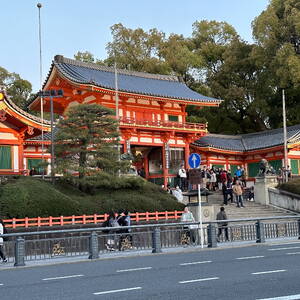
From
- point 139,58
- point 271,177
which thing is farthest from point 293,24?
point 271,177

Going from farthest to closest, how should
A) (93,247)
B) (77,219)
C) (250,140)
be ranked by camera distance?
(250,140) < (77,219) < (93,247)

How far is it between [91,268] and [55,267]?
171cm

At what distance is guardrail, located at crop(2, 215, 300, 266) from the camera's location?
59.8ft

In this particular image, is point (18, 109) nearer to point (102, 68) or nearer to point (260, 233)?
point (260, 233)

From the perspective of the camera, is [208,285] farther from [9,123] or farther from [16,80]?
[16,80]

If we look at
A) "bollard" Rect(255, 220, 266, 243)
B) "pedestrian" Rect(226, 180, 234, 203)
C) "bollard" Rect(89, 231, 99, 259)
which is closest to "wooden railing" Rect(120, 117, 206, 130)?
"pedestrian" Rect(226, 180, 234, 203)

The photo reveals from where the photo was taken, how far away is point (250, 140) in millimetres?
50250

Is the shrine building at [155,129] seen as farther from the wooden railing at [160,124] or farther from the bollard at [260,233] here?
the bollard at [260,233]

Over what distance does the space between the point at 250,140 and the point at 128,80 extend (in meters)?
12.1

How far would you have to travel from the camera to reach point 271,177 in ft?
116

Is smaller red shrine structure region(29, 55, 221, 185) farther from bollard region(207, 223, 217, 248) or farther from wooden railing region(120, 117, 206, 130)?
bollard region(207, 223, 217, 248)

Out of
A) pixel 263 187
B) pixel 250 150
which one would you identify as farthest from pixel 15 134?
pixel 250 150

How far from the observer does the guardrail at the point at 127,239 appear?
18.2 m

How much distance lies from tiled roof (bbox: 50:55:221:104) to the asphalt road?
2498 centimetres
